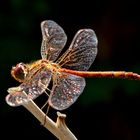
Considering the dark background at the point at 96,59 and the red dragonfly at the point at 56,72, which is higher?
the red dragonfly at the point at 56,72

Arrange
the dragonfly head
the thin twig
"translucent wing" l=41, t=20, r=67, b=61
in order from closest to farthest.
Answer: the thin twig → the dragonfly head → "translucent wing" l=41, t=20, r=67, b=61

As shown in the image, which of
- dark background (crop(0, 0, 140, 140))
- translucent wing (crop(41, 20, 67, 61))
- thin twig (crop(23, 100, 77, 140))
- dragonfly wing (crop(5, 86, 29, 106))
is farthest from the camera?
dark background (crop(0, 0, 140, 140))

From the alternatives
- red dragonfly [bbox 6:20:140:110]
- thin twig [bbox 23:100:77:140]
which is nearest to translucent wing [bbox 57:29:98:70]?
red dragonfly [bbox 6:20:140:110]

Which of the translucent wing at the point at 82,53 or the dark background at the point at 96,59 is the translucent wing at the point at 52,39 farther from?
the dark background at the point at 96,59

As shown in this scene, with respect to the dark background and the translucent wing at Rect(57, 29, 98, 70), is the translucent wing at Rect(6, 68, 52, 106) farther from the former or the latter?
the dark background

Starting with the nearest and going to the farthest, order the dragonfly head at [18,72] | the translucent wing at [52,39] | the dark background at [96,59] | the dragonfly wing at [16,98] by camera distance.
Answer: the dragonfly wing at [16,98], the dragonfly head at [18,72], the translucent wing at [52,39], the dark background at [96,59]

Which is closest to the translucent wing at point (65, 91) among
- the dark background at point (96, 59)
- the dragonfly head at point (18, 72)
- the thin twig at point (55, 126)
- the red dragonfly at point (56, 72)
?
the red dragonfly at point (56, 72)

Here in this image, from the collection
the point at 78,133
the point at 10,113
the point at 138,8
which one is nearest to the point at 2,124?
the point at 10,113

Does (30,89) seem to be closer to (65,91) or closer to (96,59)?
(65,91)
